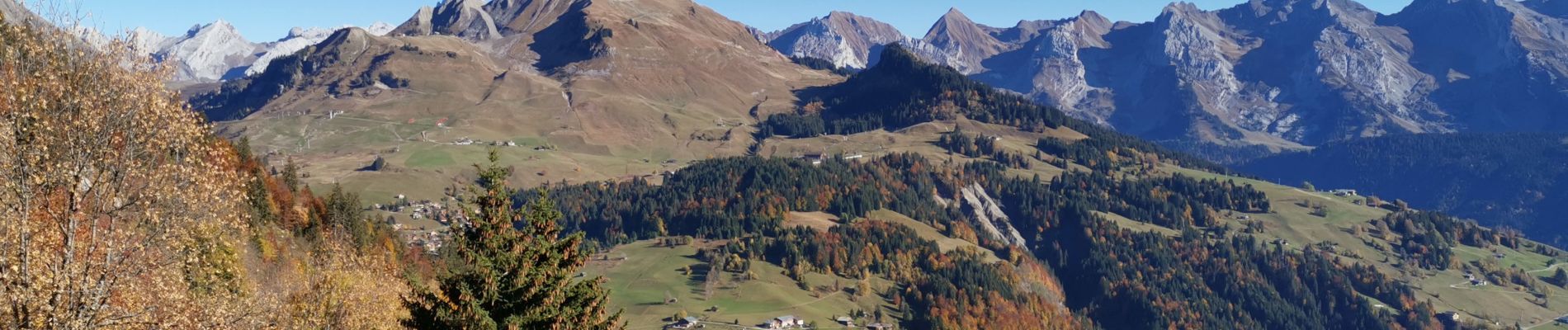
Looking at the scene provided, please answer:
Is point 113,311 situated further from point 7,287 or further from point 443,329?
point 443,329

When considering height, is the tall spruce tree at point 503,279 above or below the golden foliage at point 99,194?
below

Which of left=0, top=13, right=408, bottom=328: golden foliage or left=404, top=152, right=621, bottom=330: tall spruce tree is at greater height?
left=0, top=13, right=408, bottom=328: golden foliage

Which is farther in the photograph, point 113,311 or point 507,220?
point 507,220

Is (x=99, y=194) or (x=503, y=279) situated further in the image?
(x=503, y=279)

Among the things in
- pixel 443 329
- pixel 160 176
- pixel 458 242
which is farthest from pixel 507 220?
pixel 160 176

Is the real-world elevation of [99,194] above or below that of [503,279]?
above

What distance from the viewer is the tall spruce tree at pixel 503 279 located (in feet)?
120

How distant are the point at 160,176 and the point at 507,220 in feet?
35.9

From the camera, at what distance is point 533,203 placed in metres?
39.4

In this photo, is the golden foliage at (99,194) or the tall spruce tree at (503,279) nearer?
the golden foliage at (99,194)

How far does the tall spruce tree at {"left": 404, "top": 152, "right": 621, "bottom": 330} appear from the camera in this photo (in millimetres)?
36531

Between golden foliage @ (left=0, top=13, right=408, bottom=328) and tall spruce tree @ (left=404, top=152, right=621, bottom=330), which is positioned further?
tall spruce tree @ (left=404, top=152, right=621, bottom=330)

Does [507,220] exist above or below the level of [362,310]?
above

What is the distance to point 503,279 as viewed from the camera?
37219mm
